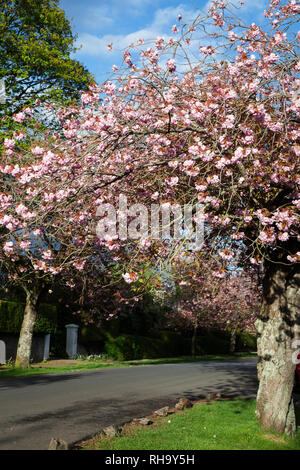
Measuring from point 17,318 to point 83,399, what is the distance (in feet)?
40.0

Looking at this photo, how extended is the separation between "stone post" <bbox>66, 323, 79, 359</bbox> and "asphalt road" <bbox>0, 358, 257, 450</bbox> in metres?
9.52

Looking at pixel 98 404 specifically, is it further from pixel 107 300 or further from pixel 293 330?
pixel 107 300

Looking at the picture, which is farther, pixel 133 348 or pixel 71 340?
pixel 133 348

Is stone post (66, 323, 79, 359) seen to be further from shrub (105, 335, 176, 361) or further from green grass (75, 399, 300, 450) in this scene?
green grass (75, 399, 300, 450)

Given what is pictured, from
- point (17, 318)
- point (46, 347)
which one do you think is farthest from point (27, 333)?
point (46, 347)

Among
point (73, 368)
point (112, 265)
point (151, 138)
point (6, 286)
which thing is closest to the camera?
point (151, 138)

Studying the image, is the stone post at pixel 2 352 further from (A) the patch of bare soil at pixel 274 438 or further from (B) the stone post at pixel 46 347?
(A) the patch of bare soil at pixel 274 438

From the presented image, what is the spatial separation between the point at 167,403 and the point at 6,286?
47.1 feet

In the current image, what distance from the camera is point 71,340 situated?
24.9 m

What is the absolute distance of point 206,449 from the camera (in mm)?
5723

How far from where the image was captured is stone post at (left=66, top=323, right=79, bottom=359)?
2475 cm

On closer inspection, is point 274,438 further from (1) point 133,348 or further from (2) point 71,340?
(1) point 133,348

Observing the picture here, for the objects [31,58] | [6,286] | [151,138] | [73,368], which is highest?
[31,58]

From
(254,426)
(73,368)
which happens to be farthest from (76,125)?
(73,368)
